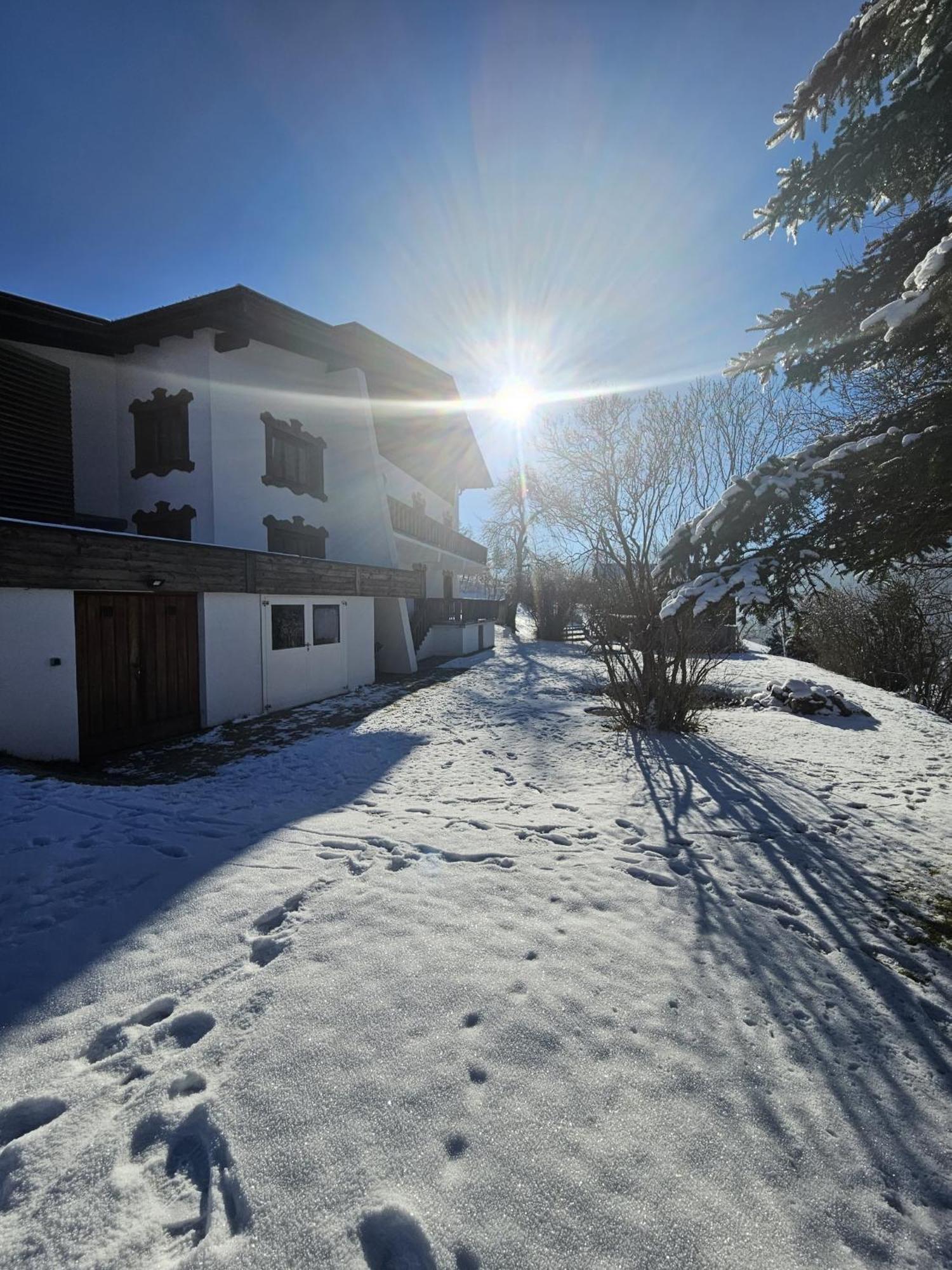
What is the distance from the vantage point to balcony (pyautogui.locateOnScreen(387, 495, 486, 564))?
691 inches

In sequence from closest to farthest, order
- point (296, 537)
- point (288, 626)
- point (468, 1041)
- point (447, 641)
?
point (468, 1041) < point (288, 626) < point (296, 537) < point (447, 641)

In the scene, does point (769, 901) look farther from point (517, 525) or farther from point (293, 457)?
point (517, 525)

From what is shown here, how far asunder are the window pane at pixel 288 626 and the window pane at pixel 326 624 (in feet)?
1.50

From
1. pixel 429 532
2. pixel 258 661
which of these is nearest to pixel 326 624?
pixel 258 661

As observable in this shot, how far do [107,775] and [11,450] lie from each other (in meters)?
7.42

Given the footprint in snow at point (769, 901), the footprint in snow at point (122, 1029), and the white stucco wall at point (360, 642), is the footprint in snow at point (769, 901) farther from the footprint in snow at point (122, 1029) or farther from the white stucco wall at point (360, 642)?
the white stucco wall at point (360, 642)

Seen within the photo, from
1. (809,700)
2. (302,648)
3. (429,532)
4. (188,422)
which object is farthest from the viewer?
(429,532)

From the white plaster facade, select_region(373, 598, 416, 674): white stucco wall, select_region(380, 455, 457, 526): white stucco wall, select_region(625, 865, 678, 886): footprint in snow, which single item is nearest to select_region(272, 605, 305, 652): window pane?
the white plaster facade

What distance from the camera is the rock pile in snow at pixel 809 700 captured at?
905 centimetres

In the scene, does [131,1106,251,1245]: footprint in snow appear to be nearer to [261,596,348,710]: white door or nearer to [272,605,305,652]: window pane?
[261,596,348,710]: white door

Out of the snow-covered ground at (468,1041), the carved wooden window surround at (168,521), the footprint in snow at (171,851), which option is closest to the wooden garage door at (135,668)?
the snow-covered ground at (468,1041)

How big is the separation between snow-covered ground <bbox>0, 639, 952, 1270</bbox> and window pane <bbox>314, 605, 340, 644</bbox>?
23.7ft

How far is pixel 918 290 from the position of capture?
292cm

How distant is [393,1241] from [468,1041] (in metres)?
0.72
